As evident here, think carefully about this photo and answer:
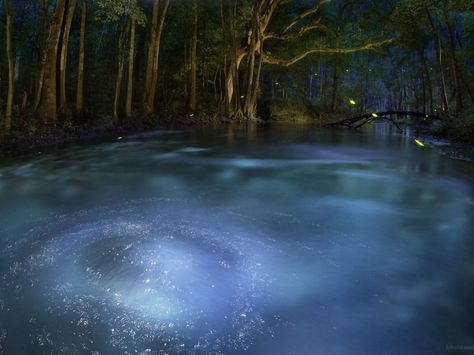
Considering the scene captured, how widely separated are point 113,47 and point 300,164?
89.5 feet

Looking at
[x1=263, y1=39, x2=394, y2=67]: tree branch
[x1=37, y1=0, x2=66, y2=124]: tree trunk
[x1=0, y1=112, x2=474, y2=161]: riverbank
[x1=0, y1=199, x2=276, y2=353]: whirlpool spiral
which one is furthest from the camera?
[x1=263, y1=39, x2=394, y2=67]: tree branch

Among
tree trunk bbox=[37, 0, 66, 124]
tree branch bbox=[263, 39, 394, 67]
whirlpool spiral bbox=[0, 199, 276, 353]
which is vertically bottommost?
whirlpool spiral bbox=[0, 199, 276, 353]

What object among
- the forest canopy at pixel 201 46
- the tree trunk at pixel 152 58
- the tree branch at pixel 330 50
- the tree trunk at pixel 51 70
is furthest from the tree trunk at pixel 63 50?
the tree branch at pixel 330 50

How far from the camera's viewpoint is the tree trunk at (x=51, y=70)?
14.5 meters

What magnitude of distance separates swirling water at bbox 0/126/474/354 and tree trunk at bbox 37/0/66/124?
8.16m

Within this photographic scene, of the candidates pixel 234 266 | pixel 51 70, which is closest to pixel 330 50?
pixel 51 70

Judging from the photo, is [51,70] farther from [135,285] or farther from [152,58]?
[135,285]

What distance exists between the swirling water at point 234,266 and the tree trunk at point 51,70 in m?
8.16

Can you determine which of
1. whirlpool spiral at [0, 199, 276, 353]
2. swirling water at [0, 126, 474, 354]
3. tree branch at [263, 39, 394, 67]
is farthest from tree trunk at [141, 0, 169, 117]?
whirlpool spiral at [0, 199, 276, 353]

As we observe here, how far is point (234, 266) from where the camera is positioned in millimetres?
3541

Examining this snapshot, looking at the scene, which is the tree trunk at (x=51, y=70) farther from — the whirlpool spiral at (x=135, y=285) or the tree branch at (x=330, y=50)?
the tree branch at (x=330, y=50)

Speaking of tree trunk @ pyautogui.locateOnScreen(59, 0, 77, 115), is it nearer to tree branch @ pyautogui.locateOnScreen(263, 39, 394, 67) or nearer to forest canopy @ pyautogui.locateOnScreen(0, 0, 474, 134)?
forest canopy @ pyautogui.locateOnScreen(0, 0, 474, 134)

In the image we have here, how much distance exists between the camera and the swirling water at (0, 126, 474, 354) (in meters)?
2.55

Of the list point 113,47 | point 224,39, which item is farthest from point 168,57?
point 224,39
